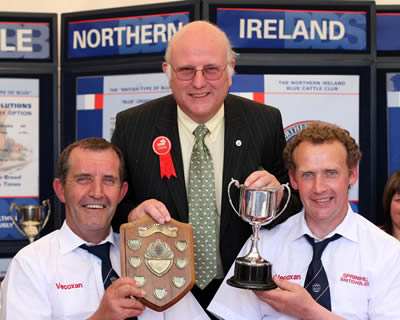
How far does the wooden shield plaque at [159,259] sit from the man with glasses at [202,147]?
0.16m

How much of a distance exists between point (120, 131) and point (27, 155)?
204 centimetres

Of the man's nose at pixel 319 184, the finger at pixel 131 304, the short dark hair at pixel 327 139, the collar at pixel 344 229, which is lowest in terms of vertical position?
the finger at pixel 131 304

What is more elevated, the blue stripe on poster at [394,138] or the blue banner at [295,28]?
the blue banner at [295,28]

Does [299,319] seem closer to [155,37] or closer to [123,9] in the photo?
[155,37]

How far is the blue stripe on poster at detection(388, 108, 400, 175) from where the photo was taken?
409 cm

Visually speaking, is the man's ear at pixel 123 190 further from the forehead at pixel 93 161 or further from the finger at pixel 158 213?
the finger at pixel 158 213

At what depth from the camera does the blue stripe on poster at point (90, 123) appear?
4348mm

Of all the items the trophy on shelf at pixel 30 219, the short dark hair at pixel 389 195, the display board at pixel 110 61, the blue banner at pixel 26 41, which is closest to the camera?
the short dark hair at pixel 389 195

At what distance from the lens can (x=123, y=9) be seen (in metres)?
4.23

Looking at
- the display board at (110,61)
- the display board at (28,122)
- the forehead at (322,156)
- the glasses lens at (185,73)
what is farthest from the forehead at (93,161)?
the display board at (28,122)

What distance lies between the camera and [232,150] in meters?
2.60

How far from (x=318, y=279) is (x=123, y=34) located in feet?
8.69

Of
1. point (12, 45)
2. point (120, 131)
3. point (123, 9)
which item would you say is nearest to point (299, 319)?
point (120, 131)

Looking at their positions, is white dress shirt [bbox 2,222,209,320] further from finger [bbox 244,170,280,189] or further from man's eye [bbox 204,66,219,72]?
man's eye [bbox 204,66,219,72]
